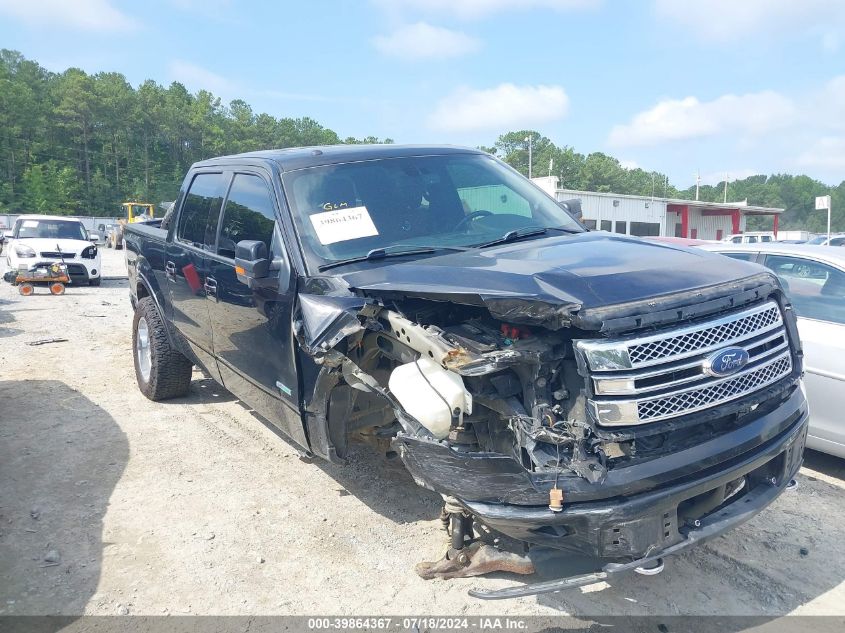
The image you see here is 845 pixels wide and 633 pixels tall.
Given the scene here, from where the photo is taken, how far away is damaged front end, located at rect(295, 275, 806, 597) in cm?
236

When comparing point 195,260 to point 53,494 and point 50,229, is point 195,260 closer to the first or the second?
point 53,494

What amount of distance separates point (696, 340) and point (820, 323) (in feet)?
8.59

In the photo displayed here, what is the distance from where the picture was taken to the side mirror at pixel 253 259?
350 centimetres

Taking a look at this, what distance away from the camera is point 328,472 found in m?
4.51

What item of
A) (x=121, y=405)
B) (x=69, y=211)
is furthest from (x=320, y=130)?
(x=121, y=405)

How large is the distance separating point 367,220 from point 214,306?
56.2 inches

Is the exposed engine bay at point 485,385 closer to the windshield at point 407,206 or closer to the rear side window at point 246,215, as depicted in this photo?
the windshield at point 407,206

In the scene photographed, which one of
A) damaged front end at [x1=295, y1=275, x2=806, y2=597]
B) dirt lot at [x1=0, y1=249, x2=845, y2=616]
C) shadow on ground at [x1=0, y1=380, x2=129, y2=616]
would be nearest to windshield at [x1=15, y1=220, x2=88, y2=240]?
shadow on ground at [x1=0, y1=380, x2=129, y2=616]

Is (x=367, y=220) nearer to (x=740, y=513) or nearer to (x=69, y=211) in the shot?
(x=740, y=513)

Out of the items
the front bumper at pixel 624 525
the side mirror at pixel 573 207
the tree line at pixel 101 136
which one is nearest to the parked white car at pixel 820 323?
the side mirror at pixel 573 207

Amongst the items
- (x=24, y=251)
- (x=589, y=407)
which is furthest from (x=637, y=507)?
(x=24, y=251)

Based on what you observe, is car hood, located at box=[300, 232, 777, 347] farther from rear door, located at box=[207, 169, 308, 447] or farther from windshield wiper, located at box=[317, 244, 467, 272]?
rear door, located at box=[207, 169, 308, 447]

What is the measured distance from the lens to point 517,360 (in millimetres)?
2467

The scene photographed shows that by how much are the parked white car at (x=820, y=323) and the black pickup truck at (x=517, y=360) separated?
5.09 feet
